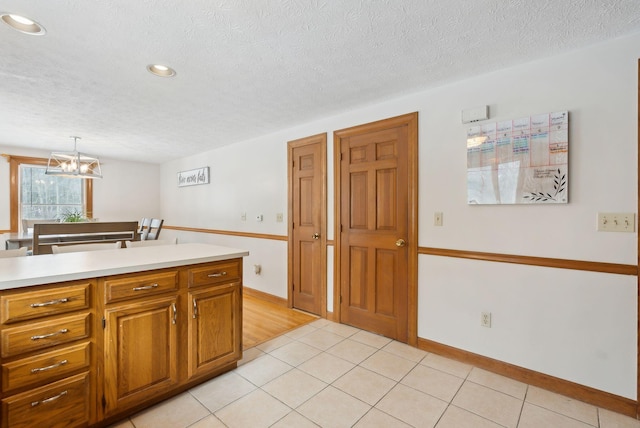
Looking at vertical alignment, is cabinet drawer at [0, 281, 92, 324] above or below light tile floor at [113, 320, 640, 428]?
above

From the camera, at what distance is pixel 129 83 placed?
8.00 feet

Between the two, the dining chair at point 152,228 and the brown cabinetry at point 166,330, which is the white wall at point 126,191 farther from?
the brown cabinetry at point 166,330

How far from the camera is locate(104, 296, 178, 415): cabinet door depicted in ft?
5.25

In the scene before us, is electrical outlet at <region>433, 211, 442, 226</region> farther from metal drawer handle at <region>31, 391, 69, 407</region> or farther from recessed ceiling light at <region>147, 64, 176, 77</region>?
metal drawer handle at <region>31, 391, 69, 407</region>

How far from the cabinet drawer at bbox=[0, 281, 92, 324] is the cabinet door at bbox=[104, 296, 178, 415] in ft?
0.53

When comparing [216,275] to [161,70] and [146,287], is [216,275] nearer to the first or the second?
[146,287]

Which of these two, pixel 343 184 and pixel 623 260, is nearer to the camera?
pixel 623 260

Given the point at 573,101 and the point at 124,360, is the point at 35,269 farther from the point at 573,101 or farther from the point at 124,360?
the point at 573,101

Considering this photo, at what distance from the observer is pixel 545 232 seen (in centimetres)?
203

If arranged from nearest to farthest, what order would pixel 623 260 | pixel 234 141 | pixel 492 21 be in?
pixel 492 21, pixel 623 260, pixel 234 141

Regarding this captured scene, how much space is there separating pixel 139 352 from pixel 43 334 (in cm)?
47

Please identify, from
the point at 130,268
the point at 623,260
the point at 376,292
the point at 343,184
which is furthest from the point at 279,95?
the point at 623,260

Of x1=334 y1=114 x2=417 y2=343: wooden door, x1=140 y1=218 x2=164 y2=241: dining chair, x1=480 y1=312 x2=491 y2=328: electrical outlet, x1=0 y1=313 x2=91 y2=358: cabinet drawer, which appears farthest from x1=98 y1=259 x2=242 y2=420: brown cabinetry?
x1=140 y1=218 x2=164 y2=241: dining chair

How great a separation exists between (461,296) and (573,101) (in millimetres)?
1559
